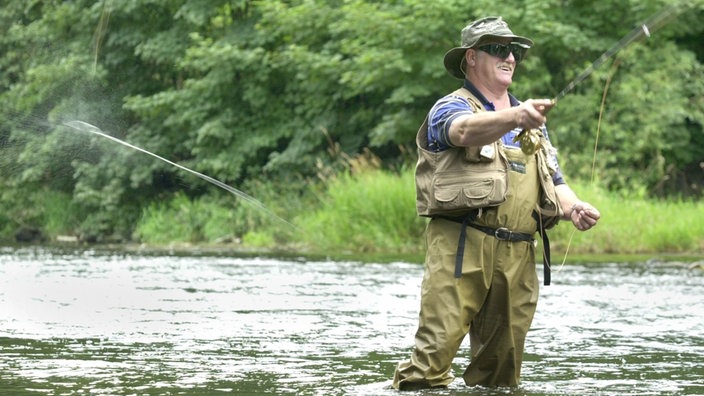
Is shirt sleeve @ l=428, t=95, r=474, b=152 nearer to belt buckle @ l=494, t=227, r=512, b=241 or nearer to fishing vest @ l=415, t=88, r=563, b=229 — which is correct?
fishing vest @ l=415, t=88, r=563, b=229

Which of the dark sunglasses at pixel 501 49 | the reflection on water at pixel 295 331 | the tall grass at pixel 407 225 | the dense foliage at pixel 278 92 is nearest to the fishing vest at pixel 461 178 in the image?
the dark sunglasses at pixel 501 49

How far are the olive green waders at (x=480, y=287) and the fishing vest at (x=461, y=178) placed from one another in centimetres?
10

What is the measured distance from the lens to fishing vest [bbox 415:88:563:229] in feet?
18.3

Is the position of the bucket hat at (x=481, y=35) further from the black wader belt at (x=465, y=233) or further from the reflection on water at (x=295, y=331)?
the reflection on water at (x=295, y=331)

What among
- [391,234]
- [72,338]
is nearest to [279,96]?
[391,234]

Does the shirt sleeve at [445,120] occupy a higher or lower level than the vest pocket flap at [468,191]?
higher

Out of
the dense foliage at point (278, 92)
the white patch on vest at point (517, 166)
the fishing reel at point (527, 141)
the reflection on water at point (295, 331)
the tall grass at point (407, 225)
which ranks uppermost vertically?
the dense foliage at point (278, 92)

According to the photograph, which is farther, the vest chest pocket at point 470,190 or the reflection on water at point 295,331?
the reflection on water at point 295,331

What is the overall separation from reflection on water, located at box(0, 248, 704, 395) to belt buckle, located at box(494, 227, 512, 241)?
678 millimetres

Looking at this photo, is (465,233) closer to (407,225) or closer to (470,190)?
(470,190)

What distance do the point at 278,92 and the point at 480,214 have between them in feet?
76.4

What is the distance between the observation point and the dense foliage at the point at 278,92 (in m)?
23.5

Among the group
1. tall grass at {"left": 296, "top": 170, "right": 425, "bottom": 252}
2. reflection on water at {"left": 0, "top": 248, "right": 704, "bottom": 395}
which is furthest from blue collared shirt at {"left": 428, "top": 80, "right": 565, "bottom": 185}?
tall grass at {"left": 296, "top": 170, "right": 425, "bottom": 252}

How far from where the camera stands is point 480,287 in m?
5.78
